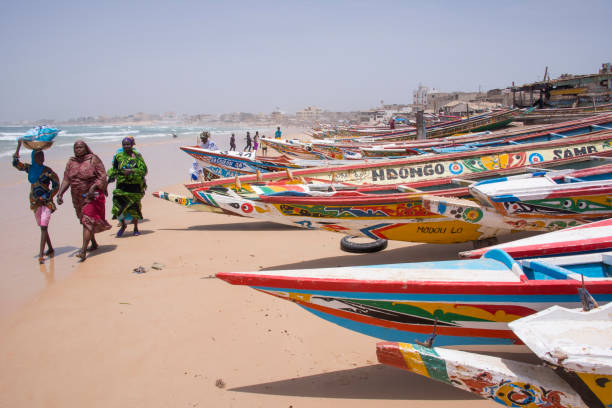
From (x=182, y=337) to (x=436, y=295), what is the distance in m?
2.42

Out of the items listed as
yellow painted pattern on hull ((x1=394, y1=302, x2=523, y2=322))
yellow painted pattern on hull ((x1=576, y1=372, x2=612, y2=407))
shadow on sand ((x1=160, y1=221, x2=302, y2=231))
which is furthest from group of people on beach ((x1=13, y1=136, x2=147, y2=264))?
yellow painted pattern on hull ((x1=576, y1=372, x2=612, y2=407))

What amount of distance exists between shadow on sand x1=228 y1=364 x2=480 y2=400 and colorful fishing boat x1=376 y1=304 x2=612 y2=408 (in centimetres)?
64

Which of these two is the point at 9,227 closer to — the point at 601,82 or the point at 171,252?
the point at 171,252

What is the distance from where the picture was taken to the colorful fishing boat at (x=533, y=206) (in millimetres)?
4000

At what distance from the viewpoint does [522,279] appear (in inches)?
90.5

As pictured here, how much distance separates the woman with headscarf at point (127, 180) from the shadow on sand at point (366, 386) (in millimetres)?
4753

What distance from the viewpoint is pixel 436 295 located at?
2.30 m

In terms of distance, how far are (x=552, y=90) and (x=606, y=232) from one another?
83.3ft

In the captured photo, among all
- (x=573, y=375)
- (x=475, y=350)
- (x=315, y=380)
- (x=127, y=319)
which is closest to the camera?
(x=573, y=375)

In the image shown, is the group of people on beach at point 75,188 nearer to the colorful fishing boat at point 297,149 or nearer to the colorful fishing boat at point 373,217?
the colorful fishing boat at point 373,217

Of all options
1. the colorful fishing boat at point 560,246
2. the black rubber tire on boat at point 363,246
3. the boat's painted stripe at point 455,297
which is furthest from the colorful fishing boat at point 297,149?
the boat's painted stripe at point 455,297

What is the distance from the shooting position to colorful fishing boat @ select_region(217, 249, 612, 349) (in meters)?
2.21

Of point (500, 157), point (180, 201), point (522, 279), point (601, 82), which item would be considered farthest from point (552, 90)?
point (522, 279)

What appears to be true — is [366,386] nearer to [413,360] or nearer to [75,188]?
[413,360]
